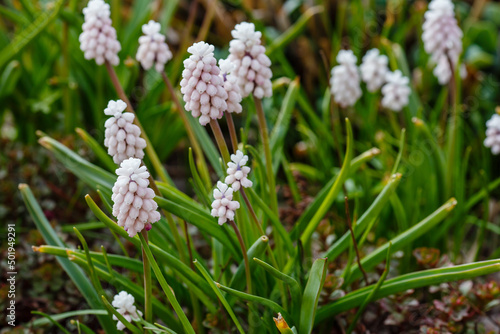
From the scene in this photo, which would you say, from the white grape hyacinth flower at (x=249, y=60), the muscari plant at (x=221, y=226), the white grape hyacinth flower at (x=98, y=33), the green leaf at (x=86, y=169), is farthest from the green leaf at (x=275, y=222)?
the white grape hyacinth flower at (x=98, y=33)

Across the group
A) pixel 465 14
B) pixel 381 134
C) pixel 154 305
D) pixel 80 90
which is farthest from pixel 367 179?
pixel 465 14

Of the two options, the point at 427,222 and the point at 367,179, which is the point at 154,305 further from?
the point at 367,179

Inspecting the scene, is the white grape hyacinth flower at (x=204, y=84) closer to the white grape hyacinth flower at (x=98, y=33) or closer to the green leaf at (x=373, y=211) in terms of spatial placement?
the white grape hyacinth flower at (x=98, y=33)

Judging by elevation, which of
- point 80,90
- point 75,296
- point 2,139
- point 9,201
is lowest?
point 75,296

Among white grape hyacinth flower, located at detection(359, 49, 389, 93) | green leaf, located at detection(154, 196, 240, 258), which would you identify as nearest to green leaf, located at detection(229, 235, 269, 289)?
green leaf, located at detection(154, 196, 240, 258)

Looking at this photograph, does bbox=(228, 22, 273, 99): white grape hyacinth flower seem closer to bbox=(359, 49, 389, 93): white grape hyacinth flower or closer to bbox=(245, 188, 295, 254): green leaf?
bbox=(245, 188, 295, 254): green leaf

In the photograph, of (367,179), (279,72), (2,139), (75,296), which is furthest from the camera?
(279,72)
